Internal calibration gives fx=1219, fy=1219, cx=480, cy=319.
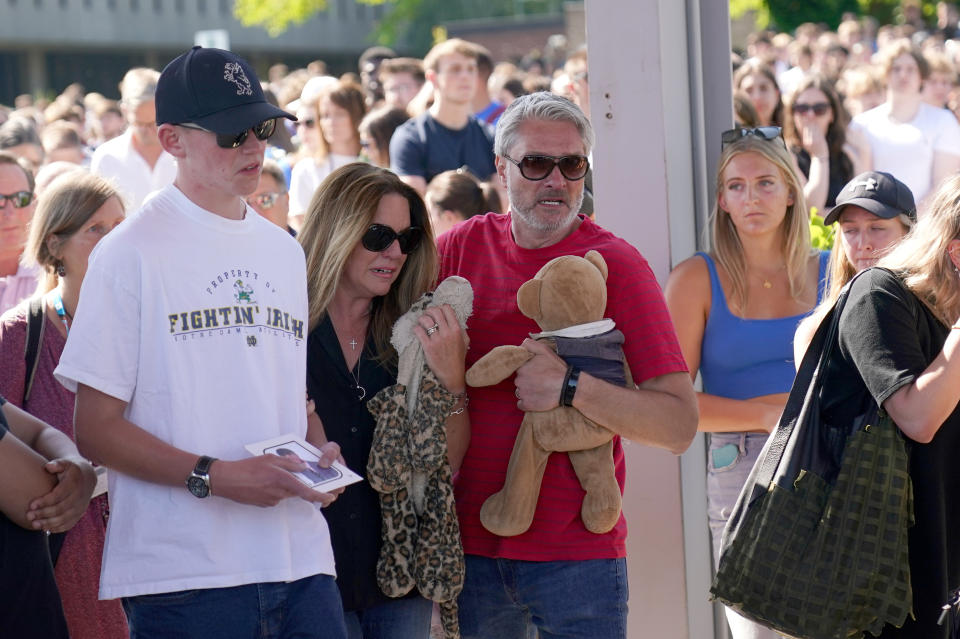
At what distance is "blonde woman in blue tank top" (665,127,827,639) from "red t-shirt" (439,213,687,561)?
0.85 m

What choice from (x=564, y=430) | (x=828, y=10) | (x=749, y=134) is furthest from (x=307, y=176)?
(x=828, y=10)

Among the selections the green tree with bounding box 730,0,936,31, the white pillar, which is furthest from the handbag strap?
the green tree with bounding box 730,0,936,31

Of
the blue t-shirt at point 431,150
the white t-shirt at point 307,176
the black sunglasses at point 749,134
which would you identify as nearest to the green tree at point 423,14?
the white t-shirt at point 307,176

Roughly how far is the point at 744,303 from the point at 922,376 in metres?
1.28

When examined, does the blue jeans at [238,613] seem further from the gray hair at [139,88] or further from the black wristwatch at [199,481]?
the gray hair at [139,88]

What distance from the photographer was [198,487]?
2.71 m

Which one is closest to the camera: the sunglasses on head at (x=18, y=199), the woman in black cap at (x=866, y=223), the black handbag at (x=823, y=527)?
the black handbag at (x=823, y=527)

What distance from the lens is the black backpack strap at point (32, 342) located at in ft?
12.4

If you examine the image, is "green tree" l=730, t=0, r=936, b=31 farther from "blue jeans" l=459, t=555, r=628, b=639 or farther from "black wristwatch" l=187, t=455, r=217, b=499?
"black wristwatch" l=187, t=455, r=217, b=499

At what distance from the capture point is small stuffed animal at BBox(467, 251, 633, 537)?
3.26 meters

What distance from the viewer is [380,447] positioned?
128 inches

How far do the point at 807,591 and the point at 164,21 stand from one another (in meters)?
52.2

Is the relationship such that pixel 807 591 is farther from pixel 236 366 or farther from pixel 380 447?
pixel 236 366

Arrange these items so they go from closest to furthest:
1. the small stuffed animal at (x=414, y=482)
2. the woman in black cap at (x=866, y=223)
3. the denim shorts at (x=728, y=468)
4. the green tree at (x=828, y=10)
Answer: the small stuffed animal at (x=414, y=482), the woman in black cap at (x=866, y=223), the denim shorts at (x=728, y=468), the green tree at (x=828, y=10)
